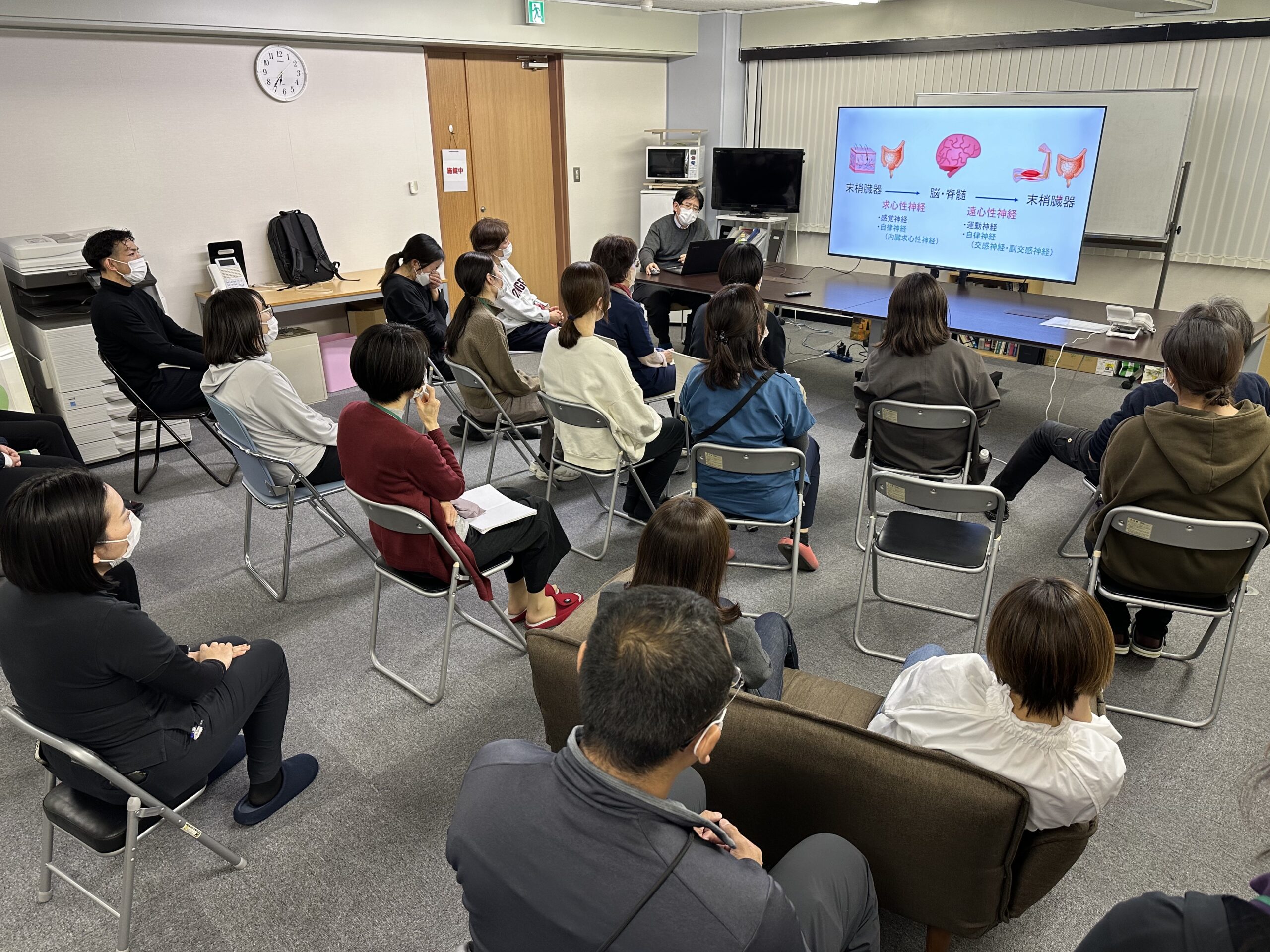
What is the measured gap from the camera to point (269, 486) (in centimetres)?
322

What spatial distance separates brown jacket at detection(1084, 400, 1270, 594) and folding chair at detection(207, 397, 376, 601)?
7.95 feet

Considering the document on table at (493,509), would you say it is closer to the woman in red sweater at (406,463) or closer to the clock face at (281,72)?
the woman in red sweater at (406,463)

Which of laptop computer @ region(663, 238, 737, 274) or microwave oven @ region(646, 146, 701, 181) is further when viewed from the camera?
microwave oven @ region(646, 146, 701, 181)

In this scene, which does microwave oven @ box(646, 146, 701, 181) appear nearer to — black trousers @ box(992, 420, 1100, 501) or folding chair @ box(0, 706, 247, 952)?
black trousers @ box(992, 420, 1100, 501)

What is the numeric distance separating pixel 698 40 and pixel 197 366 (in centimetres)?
544

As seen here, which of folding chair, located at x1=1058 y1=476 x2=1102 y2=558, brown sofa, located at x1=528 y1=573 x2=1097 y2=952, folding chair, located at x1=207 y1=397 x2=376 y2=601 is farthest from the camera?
folding chair, located at x1=1058 y1=476 x2=1102 y2=558

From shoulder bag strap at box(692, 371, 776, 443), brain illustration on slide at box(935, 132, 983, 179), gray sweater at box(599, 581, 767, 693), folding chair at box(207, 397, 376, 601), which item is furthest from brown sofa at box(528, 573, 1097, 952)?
brain illustration on slide at box(935, 132, 983, 179)

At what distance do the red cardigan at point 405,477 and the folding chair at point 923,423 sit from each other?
140 centimetres

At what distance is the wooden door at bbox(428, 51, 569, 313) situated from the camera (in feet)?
21.4

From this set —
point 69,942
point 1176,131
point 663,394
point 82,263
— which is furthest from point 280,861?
point 1176,131

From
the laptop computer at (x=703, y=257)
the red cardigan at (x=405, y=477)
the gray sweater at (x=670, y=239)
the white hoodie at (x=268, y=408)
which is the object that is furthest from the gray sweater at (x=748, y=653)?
the gray sweater at (x=670, y=239)

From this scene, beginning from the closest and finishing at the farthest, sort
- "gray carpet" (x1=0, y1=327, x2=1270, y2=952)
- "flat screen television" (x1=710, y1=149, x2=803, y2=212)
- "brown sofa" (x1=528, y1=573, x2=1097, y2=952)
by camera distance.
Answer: "brown sofa" (x1=528, y1=573, x2=1097, y2=952)
"gray carpet" (x1=0, y1=327, x2=1270, y2=952)
"flat screen television" (x1=710, y1=149, x2=803, y2=212)

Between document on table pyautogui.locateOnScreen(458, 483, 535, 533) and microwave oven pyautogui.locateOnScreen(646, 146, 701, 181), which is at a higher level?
microwave oven pyautogui.locateOnScreen(646, 146, 701, 181)

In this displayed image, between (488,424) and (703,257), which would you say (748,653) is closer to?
(488,424)
